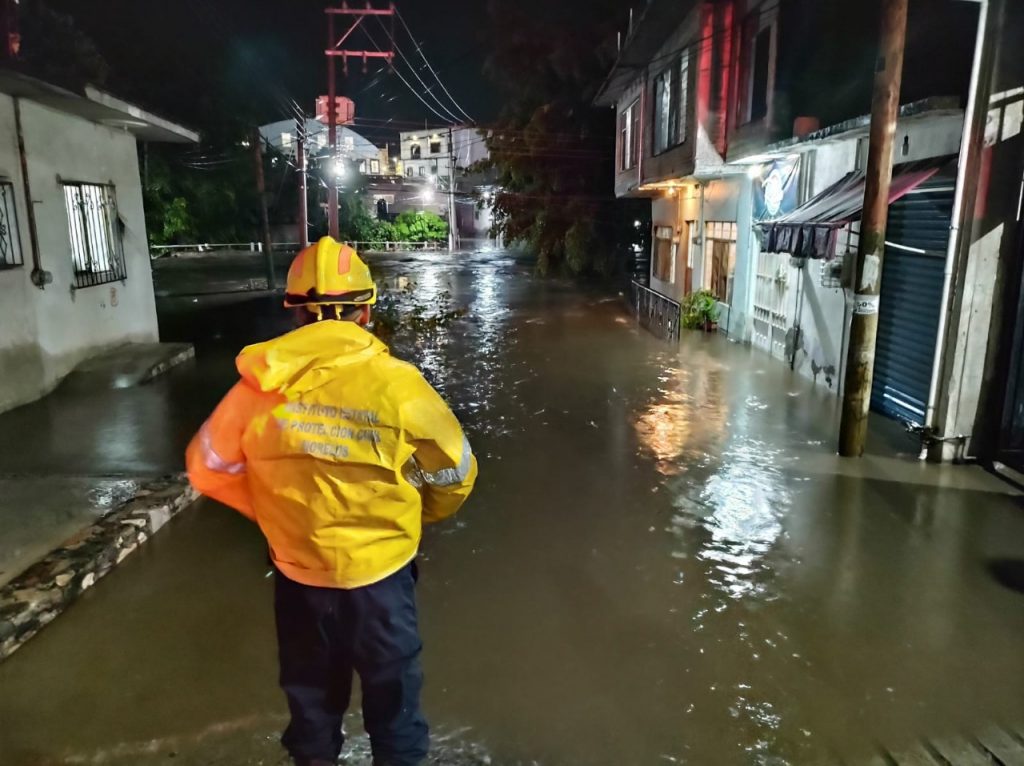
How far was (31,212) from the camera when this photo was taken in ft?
29.6

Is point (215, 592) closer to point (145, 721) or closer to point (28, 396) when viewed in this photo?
point (145, 721)

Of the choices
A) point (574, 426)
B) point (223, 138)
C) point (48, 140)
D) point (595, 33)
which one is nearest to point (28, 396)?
point (48, 140)

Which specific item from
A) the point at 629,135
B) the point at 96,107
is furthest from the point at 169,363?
the point at 629,135

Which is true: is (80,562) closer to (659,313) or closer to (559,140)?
(659,313)

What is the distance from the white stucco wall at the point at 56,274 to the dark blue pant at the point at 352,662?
25.5ft

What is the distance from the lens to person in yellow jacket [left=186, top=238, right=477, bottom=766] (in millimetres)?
2354

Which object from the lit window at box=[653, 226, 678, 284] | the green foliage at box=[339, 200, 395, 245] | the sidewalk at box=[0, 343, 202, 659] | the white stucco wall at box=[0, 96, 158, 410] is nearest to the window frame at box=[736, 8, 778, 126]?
the lit window at box=[653, 226, 678, 284]

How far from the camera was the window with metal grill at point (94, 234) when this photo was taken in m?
10.4

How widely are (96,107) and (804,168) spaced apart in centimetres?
Result: 957

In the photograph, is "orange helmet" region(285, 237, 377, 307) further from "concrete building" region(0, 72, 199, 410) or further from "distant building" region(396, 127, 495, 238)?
"distant building" region(396, 127, 495, 238)

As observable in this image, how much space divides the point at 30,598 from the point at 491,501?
325 cm

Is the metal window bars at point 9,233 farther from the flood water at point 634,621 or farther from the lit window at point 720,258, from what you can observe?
the lit window at point 720,258

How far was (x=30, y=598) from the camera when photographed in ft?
13.7

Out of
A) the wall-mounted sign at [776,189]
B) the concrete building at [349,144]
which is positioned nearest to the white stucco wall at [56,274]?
the wall-mounted sign at [776,189]
